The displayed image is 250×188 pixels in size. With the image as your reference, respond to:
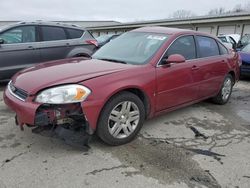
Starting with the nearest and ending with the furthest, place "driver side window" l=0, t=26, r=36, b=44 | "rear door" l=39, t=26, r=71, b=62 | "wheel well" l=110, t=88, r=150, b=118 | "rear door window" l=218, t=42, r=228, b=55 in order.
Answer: "wheel well" l=110, t=88, r=150, b=118, "rear door window" l=218, t=42, r=228, b=55, "driver side window" l=0, t=26, r=36, b=44, "rear door" l=39, t=26, r=71, b=62

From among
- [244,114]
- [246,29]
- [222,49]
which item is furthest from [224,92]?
[246,29]

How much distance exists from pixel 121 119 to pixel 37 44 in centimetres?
439

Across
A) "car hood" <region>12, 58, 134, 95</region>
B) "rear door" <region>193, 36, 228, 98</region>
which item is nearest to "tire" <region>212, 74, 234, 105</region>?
"rear door" <region>193, 36, 228, 98</region>

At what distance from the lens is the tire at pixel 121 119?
375cm

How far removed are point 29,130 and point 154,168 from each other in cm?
198

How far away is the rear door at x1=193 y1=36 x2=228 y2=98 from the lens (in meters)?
5.35

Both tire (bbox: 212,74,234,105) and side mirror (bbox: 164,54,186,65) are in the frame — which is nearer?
side mirror (bbox: 164,54,186,65)

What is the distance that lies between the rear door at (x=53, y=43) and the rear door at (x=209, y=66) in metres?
3.85

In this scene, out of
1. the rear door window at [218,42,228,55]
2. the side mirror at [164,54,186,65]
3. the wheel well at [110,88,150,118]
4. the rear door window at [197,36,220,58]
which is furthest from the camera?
the rear door window at [218,42,228,55]

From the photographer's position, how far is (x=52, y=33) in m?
7.84

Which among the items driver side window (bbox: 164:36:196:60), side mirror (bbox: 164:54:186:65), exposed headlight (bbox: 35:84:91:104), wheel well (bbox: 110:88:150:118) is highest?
driver side window (bbox: 164:36:196:60)

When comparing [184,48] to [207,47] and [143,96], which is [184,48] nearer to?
[207,47]

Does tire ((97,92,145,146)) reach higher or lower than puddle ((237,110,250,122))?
higher

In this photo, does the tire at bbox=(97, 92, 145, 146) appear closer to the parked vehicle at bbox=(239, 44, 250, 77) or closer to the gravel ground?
the gravel ground
